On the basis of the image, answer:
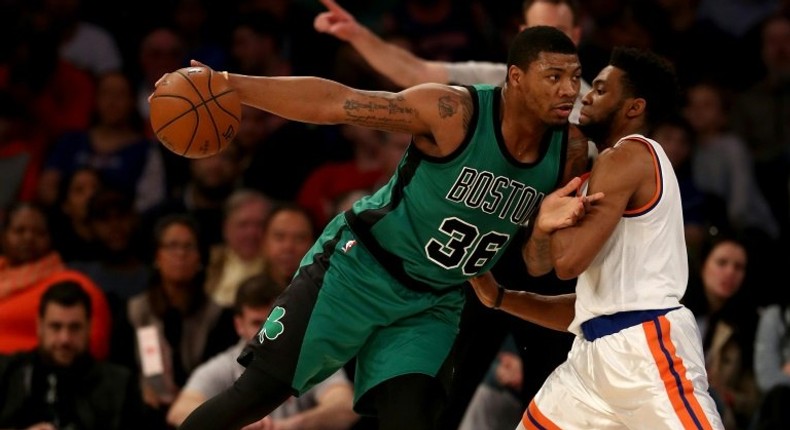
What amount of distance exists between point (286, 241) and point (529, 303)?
313cm

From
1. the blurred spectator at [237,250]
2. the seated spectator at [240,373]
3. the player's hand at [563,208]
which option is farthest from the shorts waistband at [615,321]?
the blurred spectator at [237,250]

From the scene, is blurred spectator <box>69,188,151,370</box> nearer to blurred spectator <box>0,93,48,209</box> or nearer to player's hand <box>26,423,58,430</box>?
blurred spectator <box>0,93,48,209</box>

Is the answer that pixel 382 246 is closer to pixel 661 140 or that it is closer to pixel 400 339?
pixel 400 339

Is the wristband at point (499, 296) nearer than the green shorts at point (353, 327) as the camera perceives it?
No

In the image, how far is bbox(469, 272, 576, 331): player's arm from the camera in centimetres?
553

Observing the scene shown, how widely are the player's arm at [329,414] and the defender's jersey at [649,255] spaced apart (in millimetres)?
2602

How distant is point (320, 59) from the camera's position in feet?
35.7

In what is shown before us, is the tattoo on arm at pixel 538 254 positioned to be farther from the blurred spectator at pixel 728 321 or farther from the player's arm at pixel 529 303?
the blurred spectator at pixel 728 321

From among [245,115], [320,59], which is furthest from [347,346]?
[320,59]

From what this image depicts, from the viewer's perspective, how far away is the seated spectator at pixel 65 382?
7.75 m

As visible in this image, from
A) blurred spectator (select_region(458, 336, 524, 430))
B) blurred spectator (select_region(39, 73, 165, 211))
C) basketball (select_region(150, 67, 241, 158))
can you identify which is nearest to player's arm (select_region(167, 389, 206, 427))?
blurred spectator (select_region(458, 336, 524, 430))

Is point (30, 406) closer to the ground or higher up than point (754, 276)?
closer to the ground

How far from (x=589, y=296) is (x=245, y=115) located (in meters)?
5.34

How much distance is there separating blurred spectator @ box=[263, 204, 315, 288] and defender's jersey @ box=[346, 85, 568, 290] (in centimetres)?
296
